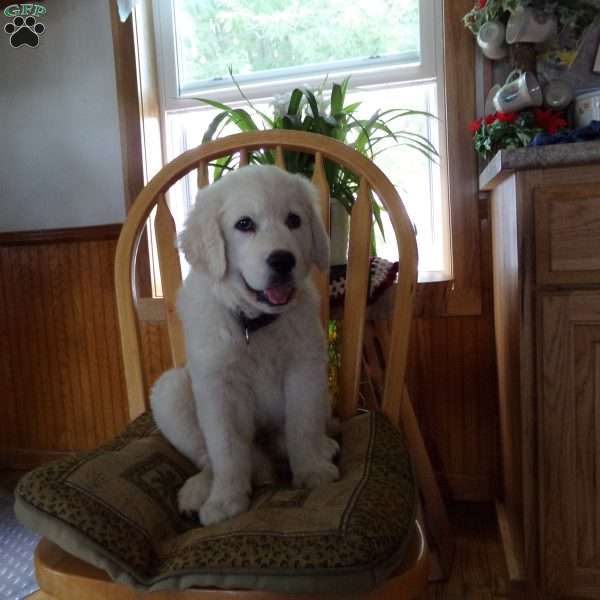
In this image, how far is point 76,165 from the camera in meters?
1.93

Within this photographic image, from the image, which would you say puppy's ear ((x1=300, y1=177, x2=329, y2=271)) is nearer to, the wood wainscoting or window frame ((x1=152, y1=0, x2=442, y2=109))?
the wood wainscoting

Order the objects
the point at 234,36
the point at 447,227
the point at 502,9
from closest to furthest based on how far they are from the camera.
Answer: the point at 502,9 < the point at 447,227 < the point at 234,36

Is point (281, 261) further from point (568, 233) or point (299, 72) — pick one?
point (299, 72)

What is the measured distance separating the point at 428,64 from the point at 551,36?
0.37m

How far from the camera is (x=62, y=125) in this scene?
1927 millimetres

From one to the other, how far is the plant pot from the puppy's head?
386 millimetres

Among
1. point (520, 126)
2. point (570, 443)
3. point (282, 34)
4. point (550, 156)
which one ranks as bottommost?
point (570, 443)

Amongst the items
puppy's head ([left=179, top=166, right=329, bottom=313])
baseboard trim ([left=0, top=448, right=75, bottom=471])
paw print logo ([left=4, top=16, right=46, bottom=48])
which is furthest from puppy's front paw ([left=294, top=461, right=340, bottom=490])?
paw print logo ([left=4, top=16, right=46, bottom=48])

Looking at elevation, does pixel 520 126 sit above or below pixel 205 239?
above

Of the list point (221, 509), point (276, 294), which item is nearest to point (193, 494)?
point (221, 509)

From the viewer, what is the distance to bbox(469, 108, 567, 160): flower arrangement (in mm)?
1415

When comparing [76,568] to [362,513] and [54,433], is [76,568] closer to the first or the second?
[362,513]

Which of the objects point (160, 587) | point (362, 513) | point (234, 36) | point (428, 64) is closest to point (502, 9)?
point (428, 64)

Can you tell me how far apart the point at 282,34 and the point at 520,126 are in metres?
0.86
